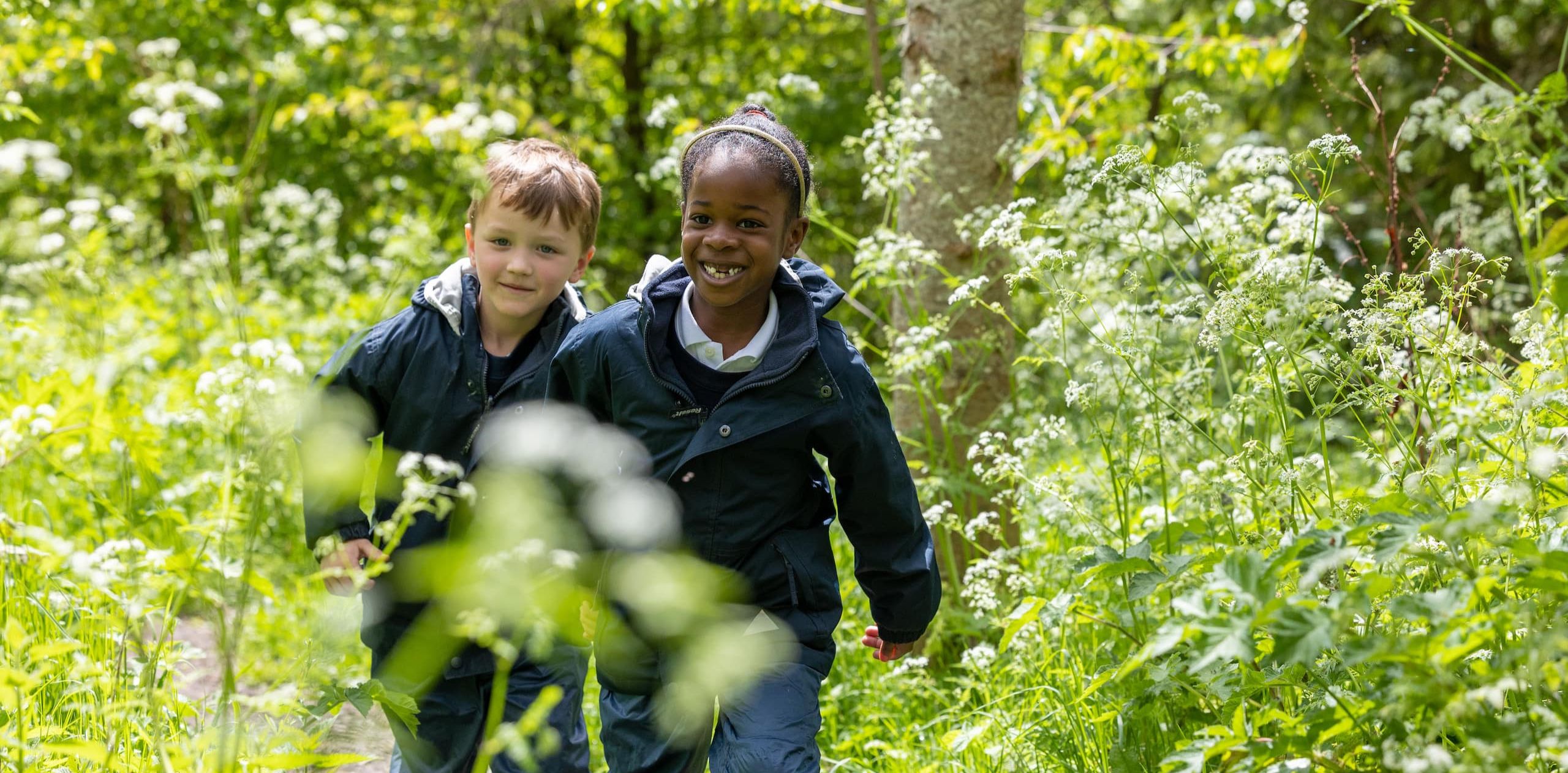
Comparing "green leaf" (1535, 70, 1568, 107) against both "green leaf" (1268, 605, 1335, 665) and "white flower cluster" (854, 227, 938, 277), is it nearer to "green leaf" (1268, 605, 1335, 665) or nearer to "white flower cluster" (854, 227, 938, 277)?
"green leaf" (1268, 605, 1335, 665)

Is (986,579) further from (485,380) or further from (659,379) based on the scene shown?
(485,380)

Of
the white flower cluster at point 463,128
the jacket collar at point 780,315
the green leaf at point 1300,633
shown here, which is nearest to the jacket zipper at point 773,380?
the jacket collar at point 780,315

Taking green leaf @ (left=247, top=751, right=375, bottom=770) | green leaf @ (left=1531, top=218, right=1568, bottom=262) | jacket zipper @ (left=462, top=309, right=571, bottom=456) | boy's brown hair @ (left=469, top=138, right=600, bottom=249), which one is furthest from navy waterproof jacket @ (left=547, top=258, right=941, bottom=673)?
green leaf @ (left=1531, top=218, right=1568, bottom=262)

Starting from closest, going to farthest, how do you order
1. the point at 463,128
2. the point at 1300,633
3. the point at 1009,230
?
1. the point at 1300,633
2. the point at 463,128
3. the point at 1009,230

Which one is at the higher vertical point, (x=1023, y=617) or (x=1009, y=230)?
(x=1009, y=230)

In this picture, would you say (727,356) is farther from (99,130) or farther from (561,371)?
(99,130)

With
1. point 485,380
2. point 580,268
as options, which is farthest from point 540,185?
point 485,380

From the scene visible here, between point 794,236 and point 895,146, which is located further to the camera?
point 895,146

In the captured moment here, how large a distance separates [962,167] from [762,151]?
5.27ft

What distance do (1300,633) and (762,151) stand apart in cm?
139

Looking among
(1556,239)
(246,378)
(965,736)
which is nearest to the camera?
(1556,239)

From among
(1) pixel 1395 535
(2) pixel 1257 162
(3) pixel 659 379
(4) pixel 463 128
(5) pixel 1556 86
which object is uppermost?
(5) pixel 1556 86

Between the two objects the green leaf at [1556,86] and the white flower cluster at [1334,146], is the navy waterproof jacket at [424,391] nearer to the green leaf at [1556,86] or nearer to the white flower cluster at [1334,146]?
the white flower cluster at [1334,146]

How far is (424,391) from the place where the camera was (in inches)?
113
